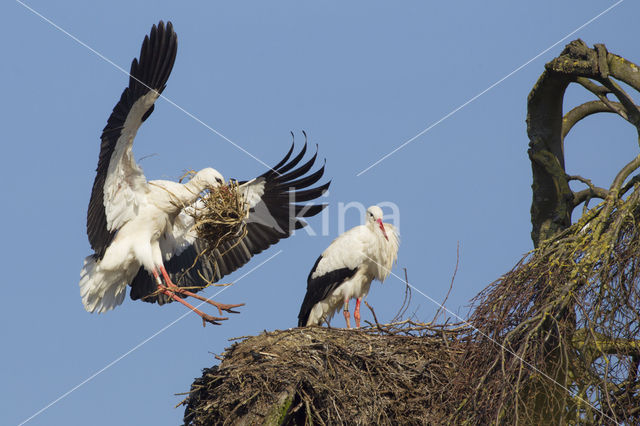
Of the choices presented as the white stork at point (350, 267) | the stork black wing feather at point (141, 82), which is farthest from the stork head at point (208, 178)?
the white stork at point (350, 267)

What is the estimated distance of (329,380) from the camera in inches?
271

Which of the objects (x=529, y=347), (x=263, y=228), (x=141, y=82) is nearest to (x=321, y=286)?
(x=263, y=228)

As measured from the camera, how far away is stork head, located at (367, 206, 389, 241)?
9.91 metres

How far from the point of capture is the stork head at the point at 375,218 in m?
9.91

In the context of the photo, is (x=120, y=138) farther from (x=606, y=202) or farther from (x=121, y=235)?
(x=606, y=202)

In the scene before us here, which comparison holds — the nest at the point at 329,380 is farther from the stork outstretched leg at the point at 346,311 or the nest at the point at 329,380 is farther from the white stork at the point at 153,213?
the stork outstretched leg at the point at 346,311

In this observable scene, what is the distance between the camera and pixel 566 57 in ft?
19.5

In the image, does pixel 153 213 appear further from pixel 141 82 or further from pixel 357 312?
pixel 357 312

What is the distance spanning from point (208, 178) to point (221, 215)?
0.56 meters

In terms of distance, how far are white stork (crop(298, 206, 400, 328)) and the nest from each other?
2.25 metres

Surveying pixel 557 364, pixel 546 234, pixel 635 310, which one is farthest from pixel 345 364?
pixel 635 310

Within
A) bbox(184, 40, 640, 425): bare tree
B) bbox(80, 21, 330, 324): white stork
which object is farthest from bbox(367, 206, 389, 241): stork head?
bbox(184, 40, 640, 425): bare tree

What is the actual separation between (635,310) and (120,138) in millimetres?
5139

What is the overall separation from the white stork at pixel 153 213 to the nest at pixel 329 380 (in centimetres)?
101
